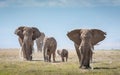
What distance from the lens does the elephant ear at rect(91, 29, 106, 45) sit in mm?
33875

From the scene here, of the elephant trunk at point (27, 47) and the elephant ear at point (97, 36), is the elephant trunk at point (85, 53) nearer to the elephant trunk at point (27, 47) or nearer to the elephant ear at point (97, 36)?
the elephant ear at point (97, 36)

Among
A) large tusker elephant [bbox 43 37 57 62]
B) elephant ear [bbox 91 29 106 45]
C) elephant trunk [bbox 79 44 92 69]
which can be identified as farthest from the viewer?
large tusker elephant [bbox 43 37 57 62]

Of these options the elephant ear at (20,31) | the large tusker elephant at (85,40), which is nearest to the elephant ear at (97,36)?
the large tusker elephant at (85,40)

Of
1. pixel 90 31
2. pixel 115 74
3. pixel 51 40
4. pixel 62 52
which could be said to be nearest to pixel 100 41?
pixel 90 31

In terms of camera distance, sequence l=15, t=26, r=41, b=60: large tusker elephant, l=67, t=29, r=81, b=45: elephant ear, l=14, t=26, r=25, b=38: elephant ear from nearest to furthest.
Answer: l=67, t=29, r=81, b=45: elephant ear, l=15, t=26, r=41, b=60: large tusker elephant, l=14, t=26, r=25, b=38: elephant ear

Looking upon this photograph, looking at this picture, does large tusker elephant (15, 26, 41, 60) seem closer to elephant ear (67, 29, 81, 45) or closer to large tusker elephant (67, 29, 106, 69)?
large tusker elephant (67, 29, 106, 69)

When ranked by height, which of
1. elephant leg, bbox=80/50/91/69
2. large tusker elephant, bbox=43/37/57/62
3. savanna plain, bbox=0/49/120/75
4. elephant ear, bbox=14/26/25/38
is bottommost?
savanna plain, bbox=0/49/120/75

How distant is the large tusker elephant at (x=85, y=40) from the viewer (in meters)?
31.4

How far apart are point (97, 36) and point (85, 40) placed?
9.21 ft

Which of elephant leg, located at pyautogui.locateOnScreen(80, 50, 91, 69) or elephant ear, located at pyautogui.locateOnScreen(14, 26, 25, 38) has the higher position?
elephant ear, located at pyautogui.locateOnScreen(14, 26, 25, 38)

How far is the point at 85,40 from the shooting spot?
1246 inches

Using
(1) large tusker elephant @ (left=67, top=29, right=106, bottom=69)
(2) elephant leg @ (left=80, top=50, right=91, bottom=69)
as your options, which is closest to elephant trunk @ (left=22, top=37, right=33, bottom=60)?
(1) large tusker elephant @ (left=67, top=29, right=106, bottom=69)

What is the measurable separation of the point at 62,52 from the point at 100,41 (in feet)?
82.3

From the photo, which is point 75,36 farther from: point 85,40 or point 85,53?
point 85,53
